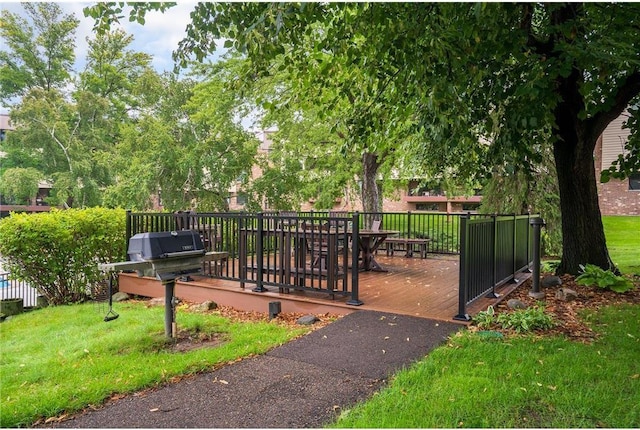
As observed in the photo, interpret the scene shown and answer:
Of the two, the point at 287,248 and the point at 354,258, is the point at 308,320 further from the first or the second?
the point at 287,248

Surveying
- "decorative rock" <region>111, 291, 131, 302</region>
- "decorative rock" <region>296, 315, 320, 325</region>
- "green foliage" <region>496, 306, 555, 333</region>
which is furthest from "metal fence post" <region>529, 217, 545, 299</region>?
"decorative rock" <region>111, 291, 131, 302</region>

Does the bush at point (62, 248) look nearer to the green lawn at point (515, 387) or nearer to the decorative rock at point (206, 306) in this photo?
the decorative rock at point (206, 306)

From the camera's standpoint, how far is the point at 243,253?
241 inches

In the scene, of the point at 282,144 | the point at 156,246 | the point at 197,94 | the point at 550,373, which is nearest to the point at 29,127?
the point at 197,94

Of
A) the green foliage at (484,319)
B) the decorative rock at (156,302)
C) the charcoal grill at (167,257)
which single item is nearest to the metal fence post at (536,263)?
the green foliage at (484,319)

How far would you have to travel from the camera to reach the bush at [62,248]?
285 inches

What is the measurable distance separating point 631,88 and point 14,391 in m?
8.25

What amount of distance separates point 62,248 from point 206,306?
3.32 m

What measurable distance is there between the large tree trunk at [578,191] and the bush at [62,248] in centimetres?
802

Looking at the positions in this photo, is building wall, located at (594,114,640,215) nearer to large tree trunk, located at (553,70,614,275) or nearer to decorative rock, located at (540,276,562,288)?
large tree trunk, located at (553,70,614,275)

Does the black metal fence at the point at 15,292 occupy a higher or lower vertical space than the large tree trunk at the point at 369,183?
lower

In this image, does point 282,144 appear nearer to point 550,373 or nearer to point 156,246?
point 156,246

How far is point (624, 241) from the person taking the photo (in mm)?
16172

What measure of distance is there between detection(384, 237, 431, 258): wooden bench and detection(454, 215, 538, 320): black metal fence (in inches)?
93.2
